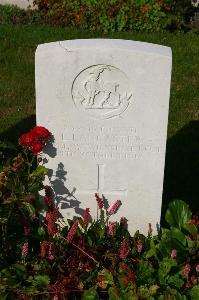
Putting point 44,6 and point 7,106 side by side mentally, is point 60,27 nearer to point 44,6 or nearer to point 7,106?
point 44,6

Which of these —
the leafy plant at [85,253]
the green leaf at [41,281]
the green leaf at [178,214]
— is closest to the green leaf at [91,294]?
the leafy plant at [85,253]

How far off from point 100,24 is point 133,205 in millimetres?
4952

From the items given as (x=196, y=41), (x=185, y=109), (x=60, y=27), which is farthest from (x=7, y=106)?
(x=196, y=41)

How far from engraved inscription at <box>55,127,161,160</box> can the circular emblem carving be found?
0.37ft

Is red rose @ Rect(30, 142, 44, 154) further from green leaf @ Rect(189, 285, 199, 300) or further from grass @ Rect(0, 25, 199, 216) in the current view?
grass @ Rect(0, 25, 199, 216)

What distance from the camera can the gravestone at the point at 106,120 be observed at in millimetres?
3047

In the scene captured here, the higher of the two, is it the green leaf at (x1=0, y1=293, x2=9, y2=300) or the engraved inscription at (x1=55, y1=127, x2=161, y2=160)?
the engraved inscription at (x1=55, y1=127, x2=161, y2=160)

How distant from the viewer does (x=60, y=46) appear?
304 cm

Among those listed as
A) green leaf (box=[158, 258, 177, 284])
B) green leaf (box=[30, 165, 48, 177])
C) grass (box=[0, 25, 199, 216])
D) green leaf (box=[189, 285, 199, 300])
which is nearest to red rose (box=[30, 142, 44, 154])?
green leaf (box=[30, 165, 48, 177])

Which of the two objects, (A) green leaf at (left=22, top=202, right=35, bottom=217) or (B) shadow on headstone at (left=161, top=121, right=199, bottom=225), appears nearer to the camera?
(A) green leaf at (left=22, top=202, right=35, bottom=217)

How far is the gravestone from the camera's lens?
10.00ft

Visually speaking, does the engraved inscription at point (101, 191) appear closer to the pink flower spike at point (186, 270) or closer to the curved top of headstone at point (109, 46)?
the pink flower spike at point (186, 270)

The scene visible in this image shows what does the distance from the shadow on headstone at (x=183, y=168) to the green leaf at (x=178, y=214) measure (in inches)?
24.6

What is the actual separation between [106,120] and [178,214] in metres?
0.72
